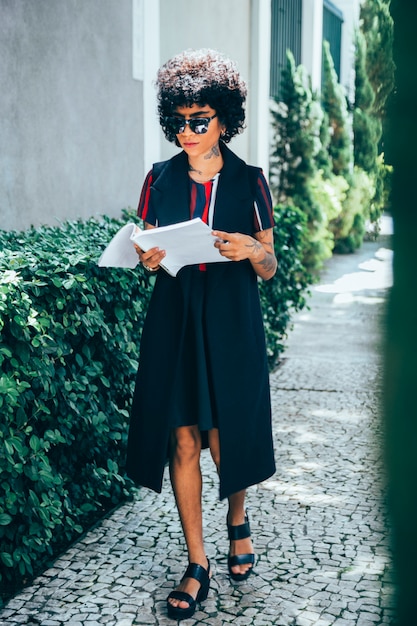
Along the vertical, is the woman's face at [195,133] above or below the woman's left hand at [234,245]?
above

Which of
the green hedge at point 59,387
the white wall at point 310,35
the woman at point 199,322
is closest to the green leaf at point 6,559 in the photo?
the green hedge at point 59,387

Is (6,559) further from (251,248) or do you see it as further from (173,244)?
(251,248)

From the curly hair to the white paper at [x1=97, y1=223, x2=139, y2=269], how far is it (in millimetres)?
485

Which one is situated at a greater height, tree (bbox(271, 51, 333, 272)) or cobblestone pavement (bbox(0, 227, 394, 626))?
tree (bbox(271, 51, 333, 272))

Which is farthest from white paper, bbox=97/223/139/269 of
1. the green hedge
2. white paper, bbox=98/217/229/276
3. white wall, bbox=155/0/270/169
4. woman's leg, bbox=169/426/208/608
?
white wall, bbox=155/0/270/169

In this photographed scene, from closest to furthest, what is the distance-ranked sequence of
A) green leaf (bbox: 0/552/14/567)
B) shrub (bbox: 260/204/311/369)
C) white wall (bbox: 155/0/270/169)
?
1. green leaf (bbox: 0/552/14/567)
2. shrub (bbox: 260/204/311/369)
3. white wall (bbox: 155/0/270/169)

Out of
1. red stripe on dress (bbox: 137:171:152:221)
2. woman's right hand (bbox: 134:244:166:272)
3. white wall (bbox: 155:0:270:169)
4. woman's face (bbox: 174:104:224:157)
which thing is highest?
white wall (bbox: 155:0:270:169)

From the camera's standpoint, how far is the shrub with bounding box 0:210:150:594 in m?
3.18

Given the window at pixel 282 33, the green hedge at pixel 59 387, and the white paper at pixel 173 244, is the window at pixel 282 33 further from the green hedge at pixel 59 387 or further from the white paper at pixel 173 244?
the white paper at pixel 173 244

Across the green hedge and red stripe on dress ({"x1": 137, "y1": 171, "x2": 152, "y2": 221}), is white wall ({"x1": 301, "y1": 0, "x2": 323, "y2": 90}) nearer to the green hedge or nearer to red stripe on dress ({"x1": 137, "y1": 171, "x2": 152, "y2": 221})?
the green hedge

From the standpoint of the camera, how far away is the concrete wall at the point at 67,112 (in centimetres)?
520

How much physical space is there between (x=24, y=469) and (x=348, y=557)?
1392 millimetres

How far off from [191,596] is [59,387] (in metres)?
0.98

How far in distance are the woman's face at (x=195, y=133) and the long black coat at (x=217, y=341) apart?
97 mm
